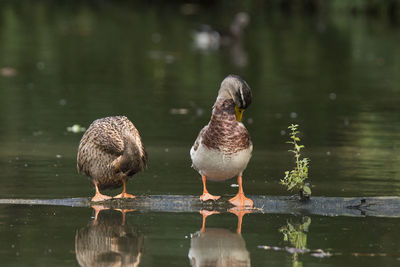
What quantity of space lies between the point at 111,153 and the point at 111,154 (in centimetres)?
2

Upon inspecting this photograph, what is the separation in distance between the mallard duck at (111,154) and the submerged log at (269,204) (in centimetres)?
20

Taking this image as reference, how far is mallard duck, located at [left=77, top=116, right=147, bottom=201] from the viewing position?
9.84 metres

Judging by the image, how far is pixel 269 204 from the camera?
9.52 metres

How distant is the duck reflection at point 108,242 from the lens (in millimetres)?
7645

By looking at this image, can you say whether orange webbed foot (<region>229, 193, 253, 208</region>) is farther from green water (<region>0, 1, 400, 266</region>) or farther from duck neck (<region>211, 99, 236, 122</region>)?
duck neck (<region>211, 99, 236, 122</region>)

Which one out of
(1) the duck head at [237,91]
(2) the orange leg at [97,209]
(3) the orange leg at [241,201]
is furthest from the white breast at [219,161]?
(2) the orange leg at [97,209]

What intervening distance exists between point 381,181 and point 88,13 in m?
39.9

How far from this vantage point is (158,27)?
137 ft

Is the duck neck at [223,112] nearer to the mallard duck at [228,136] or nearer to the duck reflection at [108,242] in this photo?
the mallard duck at [228,136]

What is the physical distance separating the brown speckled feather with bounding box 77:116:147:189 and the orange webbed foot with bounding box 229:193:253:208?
3.37 ft

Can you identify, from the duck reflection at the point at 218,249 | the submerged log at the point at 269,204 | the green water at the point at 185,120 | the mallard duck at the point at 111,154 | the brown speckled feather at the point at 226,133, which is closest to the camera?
the duck reflection at the point at 218,249

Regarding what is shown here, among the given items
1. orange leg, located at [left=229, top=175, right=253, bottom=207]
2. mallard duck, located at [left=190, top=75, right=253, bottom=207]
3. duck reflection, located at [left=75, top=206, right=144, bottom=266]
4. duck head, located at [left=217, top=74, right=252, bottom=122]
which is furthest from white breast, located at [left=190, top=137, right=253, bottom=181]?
duck reflection, located at [left=75, top=206, right=144, bottom=266]

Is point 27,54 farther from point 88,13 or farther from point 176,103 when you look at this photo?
point 88,13

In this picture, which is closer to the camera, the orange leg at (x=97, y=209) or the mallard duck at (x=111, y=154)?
the orange leg at (x=97, y=209)
